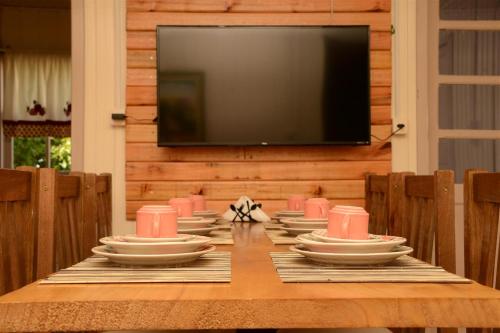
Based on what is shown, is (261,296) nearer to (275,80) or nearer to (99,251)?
(99,251)

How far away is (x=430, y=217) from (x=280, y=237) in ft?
1.41

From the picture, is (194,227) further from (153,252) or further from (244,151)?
(244,151)

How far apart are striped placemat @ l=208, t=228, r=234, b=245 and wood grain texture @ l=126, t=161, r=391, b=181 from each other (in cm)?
137

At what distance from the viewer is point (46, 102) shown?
5.92 metres

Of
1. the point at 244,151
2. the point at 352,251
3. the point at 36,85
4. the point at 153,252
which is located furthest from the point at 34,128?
the point at 352,251

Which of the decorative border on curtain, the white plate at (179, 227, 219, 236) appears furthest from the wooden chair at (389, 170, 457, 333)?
the decorative border on curtain

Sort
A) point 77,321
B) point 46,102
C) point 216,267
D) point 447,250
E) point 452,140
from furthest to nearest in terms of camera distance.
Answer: point 46,102 → point 452,140 → point 447,250 → point 216,267 → point 77,321

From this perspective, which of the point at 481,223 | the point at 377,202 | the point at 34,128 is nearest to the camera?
the point at 481,223

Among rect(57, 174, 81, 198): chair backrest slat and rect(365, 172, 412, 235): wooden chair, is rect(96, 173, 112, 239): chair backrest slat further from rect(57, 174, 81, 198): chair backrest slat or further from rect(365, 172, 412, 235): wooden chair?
rect(365, 172, 412, 235): wooden chair

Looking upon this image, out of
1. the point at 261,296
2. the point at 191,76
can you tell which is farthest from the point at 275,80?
the point at 261,296

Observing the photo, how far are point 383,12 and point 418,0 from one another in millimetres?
230

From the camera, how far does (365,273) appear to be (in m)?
0.93

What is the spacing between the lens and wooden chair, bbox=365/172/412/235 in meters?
2.06

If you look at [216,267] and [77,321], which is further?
[216,267]
